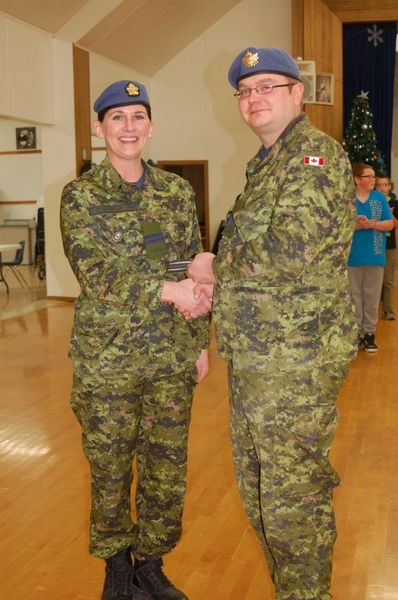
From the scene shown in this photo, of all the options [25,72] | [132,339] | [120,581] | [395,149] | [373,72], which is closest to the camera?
[132,339]

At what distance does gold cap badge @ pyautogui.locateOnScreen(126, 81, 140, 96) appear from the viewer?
2.15 meters

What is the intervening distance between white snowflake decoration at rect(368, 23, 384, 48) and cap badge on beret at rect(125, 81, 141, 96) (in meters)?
10.9

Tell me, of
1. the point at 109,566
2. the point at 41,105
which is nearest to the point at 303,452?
the point at 109,566

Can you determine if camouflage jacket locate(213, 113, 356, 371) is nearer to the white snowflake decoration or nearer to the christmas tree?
the christmas tree

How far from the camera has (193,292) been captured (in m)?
2.06

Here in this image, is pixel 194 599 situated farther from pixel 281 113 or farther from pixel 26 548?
pixel 281 113

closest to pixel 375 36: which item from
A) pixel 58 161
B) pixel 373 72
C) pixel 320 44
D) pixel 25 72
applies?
pixel 373 72

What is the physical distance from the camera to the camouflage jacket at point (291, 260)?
1720mm

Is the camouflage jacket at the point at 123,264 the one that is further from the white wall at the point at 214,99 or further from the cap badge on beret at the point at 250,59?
the white wall at the point at 214,99

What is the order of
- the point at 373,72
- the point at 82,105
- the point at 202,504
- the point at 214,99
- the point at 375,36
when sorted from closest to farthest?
the point at 202,504 → the point at 82,105 → the point at 375,36 → the point at 373,72 → the point at 214,99

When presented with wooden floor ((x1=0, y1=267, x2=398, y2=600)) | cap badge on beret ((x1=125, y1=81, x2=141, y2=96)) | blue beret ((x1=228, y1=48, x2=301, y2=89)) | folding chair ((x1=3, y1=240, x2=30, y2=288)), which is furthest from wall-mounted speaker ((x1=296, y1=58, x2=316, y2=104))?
blue beret ((x1=228, y1=48, x2=301, y2=89))

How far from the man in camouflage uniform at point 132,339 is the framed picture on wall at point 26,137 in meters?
13.8

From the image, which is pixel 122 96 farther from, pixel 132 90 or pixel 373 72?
pixel 373 72

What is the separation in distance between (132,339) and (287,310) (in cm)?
58
